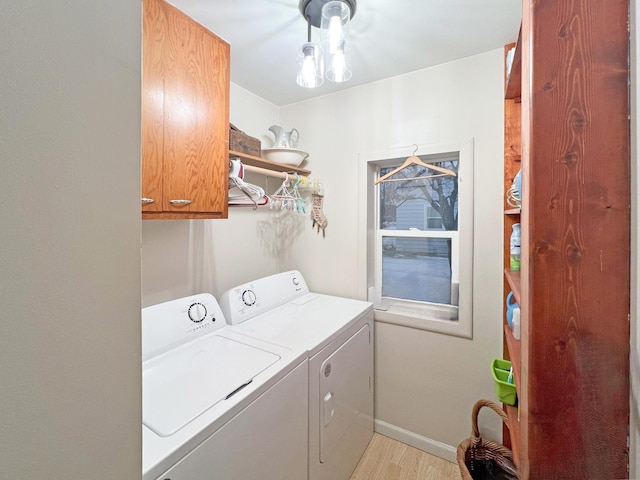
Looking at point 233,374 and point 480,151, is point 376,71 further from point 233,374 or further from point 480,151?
point 233,374

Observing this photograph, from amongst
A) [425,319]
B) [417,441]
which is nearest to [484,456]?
[417,441]

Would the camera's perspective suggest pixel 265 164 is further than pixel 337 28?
Yes

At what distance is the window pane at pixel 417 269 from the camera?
78.7 inches

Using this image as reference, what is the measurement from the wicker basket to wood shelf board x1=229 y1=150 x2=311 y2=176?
6.38 feet

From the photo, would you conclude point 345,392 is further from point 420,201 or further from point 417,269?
point 420,201

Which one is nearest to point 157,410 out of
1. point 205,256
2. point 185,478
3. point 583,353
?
point 185,478

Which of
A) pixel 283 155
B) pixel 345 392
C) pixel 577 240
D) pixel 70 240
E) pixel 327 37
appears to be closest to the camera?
pixel 70 240

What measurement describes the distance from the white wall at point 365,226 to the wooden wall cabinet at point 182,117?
984 millimetres

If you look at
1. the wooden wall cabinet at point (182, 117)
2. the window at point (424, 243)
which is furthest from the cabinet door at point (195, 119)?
the window at point (424, 243)

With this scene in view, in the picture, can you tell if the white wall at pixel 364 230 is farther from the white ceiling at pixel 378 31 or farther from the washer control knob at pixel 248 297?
the washer control knob at pixel 248 297

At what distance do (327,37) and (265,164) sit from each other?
88cm

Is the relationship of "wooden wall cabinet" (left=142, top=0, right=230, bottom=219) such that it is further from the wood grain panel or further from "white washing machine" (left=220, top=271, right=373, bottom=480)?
the wood grain panel

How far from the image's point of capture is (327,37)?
1346 millimetres

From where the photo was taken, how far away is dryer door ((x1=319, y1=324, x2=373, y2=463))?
1.41m
